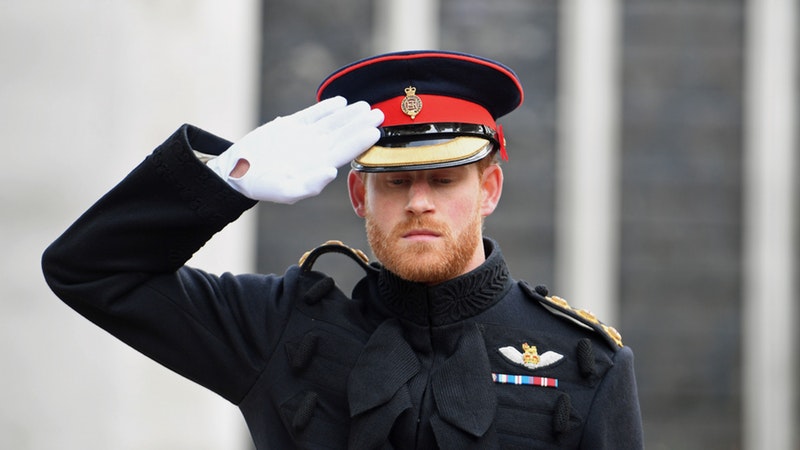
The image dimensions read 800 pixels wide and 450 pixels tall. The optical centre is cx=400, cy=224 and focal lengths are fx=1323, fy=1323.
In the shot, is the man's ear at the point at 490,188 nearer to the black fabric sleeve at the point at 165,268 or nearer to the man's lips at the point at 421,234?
the man's lips at the point at 421,234

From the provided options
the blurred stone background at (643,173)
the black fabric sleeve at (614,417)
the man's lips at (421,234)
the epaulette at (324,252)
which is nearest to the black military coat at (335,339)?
the black fabric sleeve at (614,417)

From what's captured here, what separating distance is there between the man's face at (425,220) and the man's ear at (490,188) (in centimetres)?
8

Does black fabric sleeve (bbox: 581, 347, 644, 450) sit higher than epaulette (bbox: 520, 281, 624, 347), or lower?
lower

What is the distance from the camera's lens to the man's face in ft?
12.2

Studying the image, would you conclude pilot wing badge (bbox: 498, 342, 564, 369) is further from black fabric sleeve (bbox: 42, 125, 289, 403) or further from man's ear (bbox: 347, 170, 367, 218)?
black fabric sleeve (bbox: 42, 125, 289, 403)

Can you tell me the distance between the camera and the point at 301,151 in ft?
12.2

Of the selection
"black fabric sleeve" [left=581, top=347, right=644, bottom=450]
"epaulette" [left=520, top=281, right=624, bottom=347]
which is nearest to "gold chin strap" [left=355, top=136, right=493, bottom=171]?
"epaulette" [left=520, top=281, right=624, bottom=347]

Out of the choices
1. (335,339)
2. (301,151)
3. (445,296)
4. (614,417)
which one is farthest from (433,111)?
(614,417)

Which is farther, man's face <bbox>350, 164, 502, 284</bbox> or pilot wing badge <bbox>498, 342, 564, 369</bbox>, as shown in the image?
pilot wing badge <bbox>498, 342, 564, 369</bbox>

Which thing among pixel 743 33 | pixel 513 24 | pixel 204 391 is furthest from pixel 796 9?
pixel 204 391

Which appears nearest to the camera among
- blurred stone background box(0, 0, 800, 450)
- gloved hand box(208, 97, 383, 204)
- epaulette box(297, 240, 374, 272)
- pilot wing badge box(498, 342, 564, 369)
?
gloved hand box(208, 97, 383, 204)

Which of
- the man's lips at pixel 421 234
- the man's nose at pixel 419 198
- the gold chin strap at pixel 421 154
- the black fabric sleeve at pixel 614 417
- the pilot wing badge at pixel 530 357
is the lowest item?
the black fabric sleeve at pixel 614 417

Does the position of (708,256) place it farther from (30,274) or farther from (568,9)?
(30,274)

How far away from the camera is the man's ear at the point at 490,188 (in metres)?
3.94
